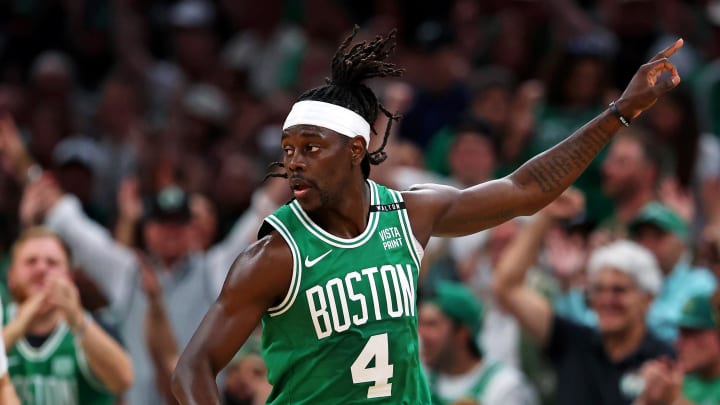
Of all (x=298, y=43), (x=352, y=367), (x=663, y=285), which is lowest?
(x=352, y=367)

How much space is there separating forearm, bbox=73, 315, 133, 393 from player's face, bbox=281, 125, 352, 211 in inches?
92.4

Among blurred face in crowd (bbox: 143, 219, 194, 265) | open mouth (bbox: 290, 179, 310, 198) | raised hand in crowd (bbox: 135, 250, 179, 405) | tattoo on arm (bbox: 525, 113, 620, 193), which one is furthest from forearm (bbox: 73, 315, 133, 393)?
tattoo on arm (bbox: 525, 113, 620, 193)

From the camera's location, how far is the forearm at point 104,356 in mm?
6645

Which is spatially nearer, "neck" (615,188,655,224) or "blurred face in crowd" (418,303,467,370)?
"blurred face in crowd" (418,303,467,370)

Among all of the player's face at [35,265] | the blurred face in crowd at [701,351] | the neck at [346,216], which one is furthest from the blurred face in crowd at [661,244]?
the neck at [346,216]

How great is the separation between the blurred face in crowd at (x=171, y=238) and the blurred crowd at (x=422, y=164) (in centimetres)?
1

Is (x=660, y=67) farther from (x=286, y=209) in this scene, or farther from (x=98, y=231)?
(x=98, y=231)

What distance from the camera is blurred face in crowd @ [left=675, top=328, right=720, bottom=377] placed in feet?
21.7

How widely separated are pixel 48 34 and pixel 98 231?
4.18 m

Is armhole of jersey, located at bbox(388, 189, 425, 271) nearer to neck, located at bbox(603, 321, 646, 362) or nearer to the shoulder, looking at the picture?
the shoulder

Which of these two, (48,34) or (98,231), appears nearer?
(98,231)

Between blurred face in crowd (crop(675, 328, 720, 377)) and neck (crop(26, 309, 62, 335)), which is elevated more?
neck (crop(26, 309, 62, 335))

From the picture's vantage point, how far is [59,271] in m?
6.91

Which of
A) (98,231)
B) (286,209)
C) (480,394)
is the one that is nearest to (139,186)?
(98,231)
